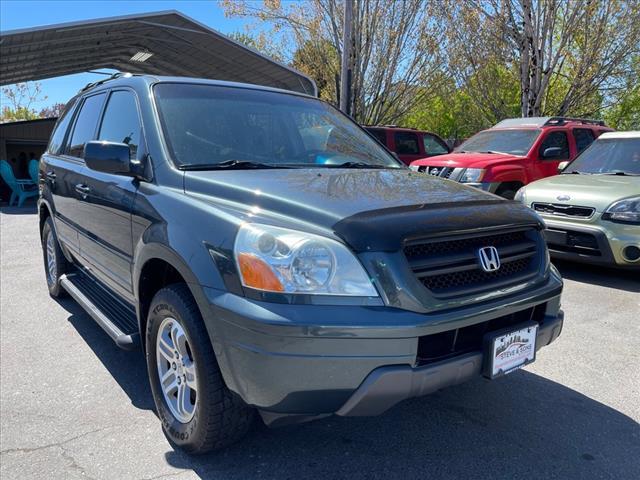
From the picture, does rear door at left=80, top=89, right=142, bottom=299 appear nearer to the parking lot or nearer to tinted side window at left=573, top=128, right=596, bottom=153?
the parking lot

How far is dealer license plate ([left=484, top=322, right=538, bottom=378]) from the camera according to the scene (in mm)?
2250

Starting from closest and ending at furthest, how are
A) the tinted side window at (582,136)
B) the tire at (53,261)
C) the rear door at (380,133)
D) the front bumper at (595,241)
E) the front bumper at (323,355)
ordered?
the front bumper at (323,355) → the tire at (53,261) → the front bumper at (595,241) → the tinted side window at (582,136) → the rear door at (380,133)

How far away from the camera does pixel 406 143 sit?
1184 centimetres

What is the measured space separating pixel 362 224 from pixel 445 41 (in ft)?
54.9

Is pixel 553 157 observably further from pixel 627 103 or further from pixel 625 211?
pixel 627 103

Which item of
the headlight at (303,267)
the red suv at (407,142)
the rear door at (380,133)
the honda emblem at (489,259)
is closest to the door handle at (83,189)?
the headlight at (303,267)

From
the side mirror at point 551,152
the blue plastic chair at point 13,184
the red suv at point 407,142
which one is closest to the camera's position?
the side mirror at point 551,152

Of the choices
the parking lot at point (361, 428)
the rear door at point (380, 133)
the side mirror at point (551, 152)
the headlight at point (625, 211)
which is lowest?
the parking lot at point (361, 428)

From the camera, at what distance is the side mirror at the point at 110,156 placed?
9.20 feet

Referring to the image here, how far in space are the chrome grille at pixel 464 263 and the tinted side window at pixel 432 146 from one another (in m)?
9.87

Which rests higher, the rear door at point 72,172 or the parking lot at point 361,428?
the rear door at point 72,172

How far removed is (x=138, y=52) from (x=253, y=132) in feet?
63.5

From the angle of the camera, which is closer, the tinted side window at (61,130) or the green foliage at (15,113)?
the tinted side window at (61,130)

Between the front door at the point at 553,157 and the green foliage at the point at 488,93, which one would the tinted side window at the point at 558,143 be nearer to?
the front door at the point at 553,157
